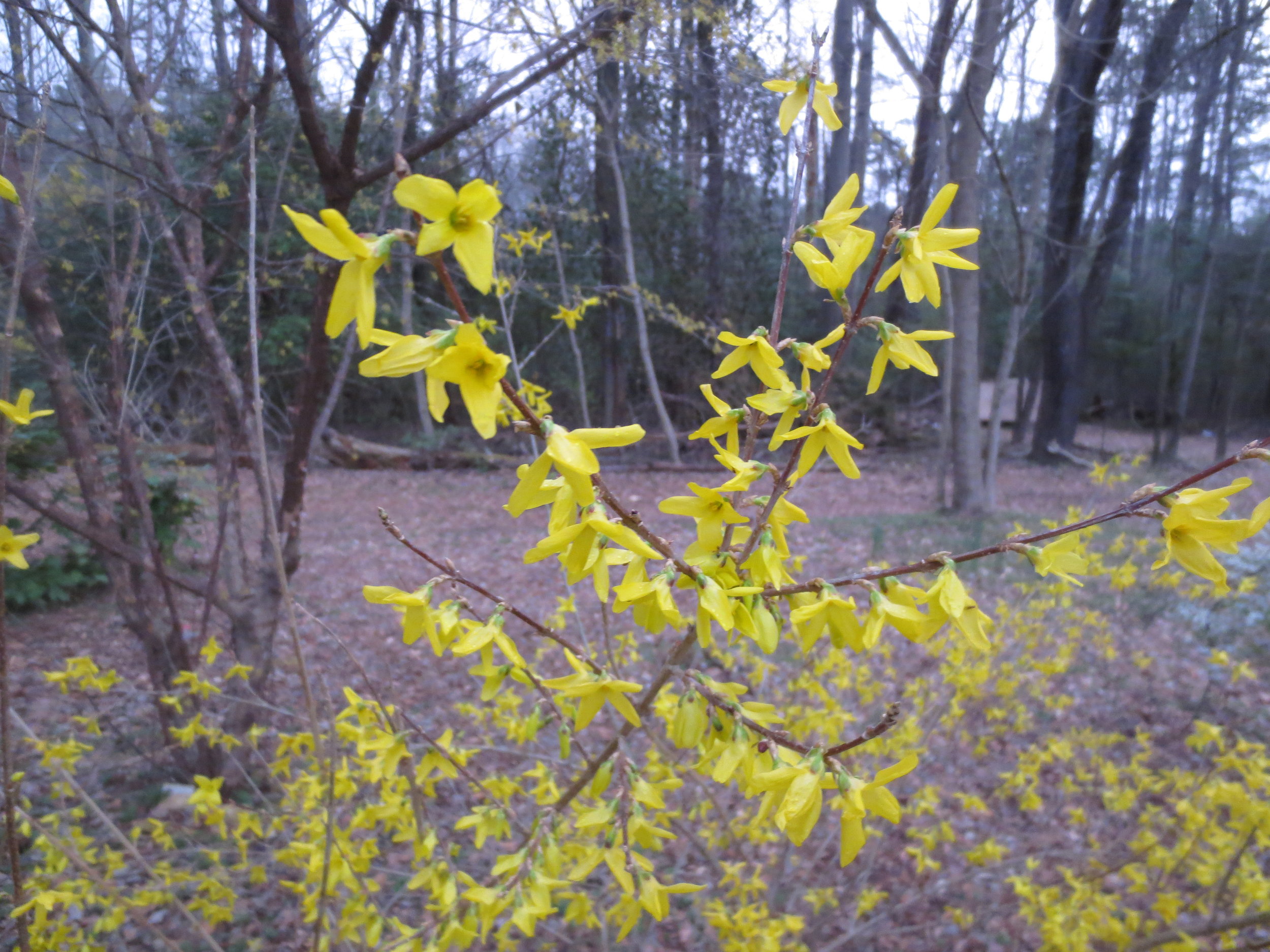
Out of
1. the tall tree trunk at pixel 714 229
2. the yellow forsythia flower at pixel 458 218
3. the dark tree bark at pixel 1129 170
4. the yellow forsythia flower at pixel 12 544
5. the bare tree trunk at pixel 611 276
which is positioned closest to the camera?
the yellow forsythia flower at pixel 458 218

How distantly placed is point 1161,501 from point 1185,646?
5009 millimetres

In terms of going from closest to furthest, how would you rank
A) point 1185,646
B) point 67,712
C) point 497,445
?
1. point 67,712
2. point 1185,646
3. point 497,445

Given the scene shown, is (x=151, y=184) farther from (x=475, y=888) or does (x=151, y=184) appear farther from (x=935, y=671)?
(x=935, y=671)

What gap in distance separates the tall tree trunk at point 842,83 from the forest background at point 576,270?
0.39 feet

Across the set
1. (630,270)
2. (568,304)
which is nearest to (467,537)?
(568,304)

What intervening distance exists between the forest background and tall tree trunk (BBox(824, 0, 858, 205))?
118 mm

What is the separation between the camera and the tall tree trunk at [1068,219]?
28.2 ft

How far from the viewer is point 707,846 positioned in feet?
7.93

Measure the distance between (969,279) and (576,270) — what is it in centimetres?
687

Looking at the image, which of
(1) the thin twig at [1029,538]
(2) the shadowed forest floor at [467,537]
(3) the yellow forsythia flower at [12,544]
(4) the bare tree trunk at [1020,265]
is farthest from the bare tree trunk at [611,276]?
(1) the thin twig at [1029,538]

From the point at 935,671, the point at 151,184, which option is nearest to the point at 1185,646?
the point at 935,671

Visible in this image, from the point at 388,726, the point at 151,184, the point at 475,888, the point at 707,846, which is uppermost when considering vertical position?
the point at 151,184

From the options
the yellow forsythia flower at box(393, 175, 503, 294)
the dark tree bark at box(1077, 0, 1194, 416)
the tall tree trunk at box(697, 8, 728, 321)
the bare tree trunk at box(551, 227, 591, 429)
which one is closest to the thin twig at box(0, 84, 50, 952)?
the yellow forsythia flower at box(393, 175, 503, 294)

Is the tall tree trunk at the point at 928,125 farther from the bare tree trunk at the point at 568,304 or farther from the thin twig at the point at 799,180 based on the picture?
the thin twig at the point at 799,180
